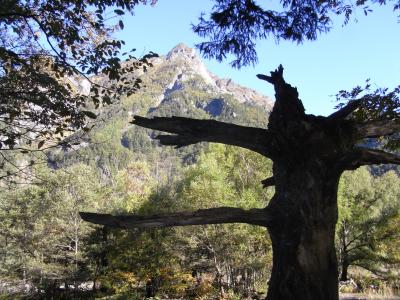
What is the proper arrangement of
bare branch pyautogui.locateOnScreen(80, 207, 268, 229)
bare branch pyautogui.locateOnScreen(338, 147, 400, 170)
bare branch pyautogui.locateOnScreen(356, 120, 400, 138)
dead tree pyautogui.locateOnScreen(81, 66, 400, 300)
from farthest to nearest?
bare branch pyautogui.locateOnScreen(356, 120, 400, 138) → bare branch pyautogui.locateOnScreen(338, 147, 400, 170) → dead tree pyautogui.locateOnScreen(81, 66, 400, 300) → bare branch pyautogui.locateOnScreen(80, 207, 268, 229)

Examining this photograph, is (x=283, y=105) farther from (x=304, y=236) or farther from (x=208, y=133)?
(x=304, y=236)

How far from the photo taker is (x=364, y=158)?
10.0 feet

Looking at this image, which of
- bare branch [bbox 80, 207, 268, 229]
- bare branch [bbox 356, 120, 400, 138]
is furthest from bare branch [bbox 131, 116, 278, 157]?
bare branch [bbox 356, 120, 400, 138]

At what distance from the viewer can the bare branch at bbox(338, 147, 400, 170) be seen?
2.99 m

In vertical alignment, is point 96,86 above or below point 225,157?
below

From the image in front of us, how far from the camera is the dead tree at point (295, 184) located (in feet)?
8.76

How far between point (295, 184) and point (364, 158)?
0.65m

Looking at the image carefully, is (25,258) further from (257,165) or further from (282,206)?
(282,206)

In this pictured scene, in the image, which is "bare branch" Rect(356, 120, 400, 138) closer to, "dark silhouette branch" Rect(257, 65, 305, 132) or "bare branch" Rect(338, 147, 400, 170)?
"bare branch" Rect(338, 147, 400, 170)

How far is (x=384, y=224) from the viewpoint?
24.5 m

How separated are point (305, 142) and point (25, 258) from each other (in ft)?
84.7

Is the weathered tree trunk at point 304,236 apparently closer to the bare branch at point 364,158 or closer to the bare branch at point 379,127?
the bare branch at point 364,158

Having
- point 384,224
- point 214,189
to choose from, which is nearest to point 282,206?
point 214,189

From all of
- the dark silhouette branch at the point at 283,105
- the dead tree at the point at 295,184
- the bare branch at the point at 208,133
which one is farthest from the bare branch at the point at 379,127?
the bare branch at the point at 208,133
